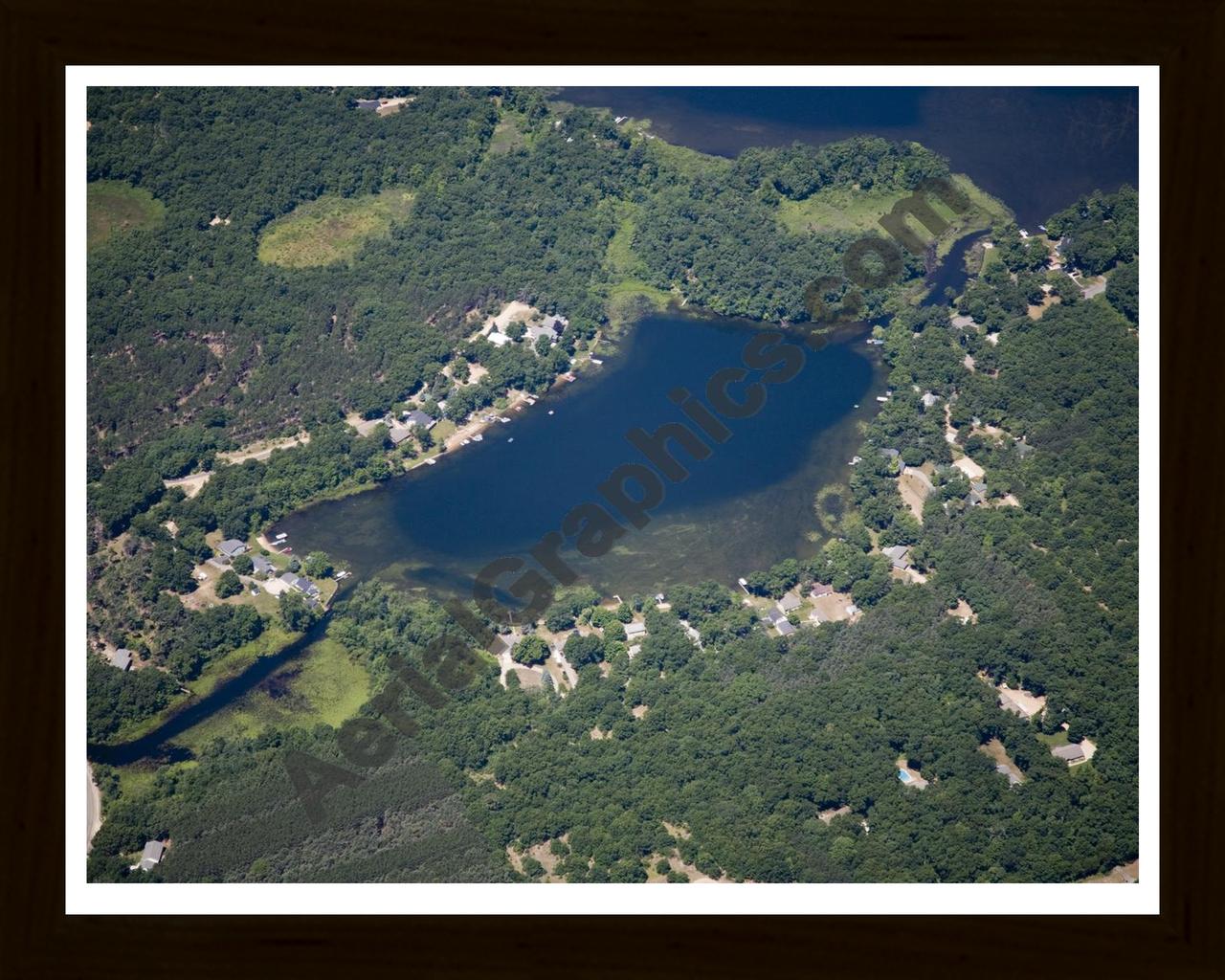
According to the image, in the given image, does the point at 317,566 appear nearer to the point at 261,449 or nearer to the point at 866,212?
the point at 261,449

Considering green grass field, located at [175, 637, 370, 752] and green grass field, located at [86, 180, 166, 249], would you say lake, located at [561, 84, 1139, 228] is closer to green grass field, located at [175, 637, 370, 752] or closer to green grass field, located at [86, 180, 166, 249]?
green grass field, located at [86, 180, 166, 249]

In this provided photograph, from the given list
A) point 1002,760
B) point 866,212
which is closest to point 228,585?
point 1002,760

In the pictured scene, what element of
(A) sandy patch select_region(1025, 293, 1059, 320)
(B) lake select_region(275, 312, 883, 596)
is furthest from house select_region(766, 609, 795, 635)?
(A) sandy patch select_region(1025, 293, 1059, 320)

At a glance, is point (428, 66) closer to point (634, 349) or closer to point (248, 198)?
point (634, 349)

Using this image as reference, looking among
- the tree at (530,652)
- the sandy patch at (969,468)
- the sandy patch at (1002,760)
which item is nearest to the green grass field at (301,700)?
the tree at (530,652)

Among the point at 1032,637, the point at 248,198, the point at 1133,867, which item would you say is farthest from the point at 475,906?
the point at 248,198
